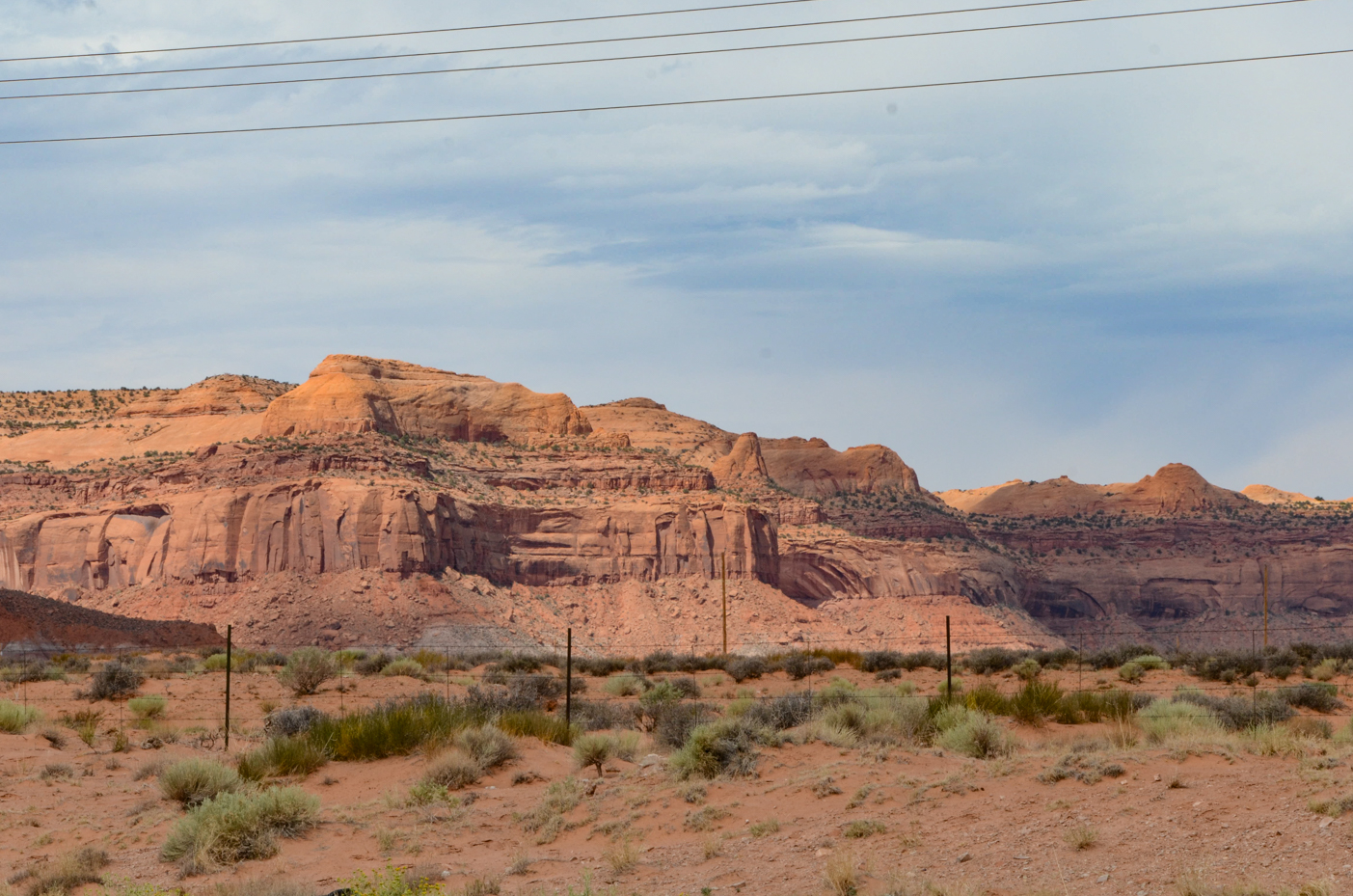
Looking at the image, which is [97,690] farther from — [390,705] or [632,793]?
[632,793]

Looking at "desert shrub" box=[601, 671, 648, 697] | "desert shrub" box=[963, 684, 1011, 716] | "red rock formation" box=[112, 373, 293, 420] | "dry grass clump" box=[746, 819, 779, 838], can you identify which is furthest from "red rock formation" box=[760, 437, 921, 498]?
"dry grass clump" box=[746, 819, 779, 838]

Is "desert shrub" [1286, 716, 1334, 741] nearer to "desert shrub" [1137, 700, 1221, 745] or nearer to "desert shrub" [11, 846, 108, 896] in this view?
"desert shrub" [1137, 700, 1221, 745]

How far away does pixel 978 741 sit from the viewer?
54.1ft

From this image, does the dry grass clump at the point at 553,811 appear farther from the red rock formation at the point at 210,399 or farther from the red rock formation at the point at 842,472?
the red rock formation at the point at 842,472

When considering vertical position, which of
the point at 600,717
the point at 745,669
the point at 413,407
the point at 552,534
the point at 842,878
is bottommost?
the point at 745,669

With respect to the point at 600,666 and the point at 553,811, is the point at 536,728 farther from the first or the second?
the point at 600,666

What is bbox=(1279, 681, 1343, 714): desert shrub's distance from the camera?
22.5 meters

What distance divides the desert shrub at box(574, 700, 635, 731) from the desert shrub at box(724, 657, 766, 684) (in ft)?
32.5

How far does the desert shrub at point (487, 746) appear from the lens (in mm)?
17453

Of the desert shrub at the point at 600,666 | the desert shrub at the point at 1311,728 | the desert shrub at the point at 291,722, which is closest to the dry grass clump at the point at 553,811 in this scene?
the desert shrub at the point at 291,722

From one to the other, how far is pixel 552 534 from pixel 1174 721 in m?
81.3

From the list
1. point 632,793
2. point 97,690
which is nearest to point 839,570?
point 97,690

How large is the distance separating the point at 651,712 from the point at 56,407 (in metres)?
130

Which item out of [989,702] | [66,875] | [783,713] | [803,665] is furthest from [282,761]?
[803,665]
